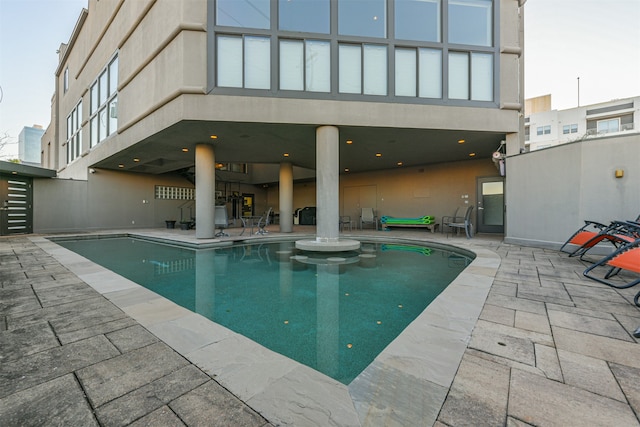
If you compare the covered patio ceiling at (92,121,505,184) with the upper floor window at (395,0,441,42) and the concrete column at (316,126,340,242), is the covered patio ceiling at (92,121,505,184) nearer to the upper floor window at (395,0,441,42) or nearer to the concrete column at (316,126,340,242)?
the concrete column at (316,126,340,242)

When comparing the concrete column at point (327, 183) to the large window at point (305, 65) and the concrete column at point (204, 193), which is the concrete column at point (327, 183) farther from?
the concrete column at point (204, 193)

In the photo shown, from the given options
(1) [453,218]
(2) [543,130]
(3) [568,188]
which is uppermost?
(2) [543,130]

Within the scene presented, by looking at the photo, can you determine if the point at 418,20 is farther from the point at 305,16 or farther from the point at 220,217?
the point at 220,217

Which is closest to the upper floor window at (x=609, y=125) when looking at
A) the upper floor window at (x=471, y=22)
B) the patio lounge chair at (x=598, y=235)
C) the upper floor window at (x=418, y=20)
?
the upper floor window at (x=471, y=22)

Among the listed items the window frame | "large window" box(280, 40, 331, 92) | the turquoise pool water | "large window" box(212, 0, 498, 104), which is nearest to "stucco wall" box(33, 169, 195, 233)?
the window frame

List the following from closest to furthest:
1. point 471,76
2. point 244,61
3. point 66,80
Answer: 1. point 244,61
2. point 471,76
3. point 66,80

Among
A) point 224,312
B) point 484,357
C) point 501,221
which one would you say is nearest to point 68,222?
point 224,312

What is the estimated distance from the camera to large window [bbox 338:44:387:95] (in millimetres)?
6656

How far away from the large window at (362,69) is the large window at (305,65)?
39 centimetres

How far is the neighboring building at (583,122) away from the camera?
2772cm

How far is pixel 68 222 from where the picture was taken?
1117 cm

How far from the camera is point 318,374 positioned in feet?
4.48

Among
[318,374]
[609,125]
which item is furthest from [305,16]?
[609,125]

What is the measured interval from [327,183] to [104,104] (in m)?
10.4
